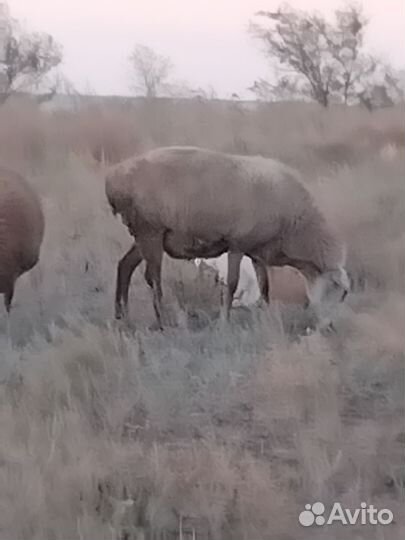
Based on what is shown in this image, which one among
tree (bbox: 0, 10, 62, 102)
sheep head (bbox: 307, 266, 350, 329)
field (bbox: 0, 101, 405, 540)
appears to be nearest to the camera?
field (bbox: 0, 101, 405, 540)

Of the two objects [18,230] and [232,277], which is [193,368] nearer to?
[232,277]

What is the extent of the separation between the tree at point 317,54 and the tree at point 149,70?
20 cm

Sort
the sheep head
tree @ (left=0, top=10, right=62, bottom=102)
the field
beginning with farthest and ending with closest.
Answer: the sheep head < tree @ (left=0, top=10, right=62, bottom=102) < the field

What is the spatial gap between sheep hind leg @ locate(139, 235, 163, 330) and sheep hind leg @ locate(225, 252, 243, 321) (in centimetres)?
15

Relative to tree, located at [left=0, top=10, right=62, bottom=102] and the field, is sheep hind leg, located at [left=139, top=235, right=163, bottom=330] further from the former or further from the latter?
tree, located at [left=0, top=10, right=62, bottom=102]

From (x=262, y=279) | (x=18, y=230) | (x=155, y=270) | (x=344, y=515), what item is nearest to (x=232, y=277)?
(x=262, y=279)

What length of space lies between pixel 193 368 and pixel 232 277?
0.28 metres

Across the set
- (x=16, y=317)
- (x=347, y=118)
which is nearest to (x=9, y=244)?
(x=16, y=317)

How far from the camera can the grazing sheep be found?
2582mm

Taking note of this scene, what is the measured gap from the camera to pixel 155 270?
261 centimetres

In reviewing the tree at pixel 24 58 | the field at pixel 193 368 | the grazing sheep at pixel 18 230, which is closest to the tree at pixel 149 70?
the field at pixel 193 368

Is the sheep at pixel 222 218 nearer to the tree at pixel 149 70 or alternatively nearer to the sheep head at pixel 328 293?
the sheep head at pixel 328 293

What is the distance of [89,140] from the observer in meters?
2.59

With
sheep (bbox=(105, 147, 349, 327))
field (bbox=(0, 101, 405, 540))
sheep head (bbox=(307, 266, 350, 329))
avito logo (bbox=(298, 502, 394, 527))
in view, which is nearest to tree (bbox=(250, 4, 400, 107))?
field (bbox=(0, 101, 405, 540))
